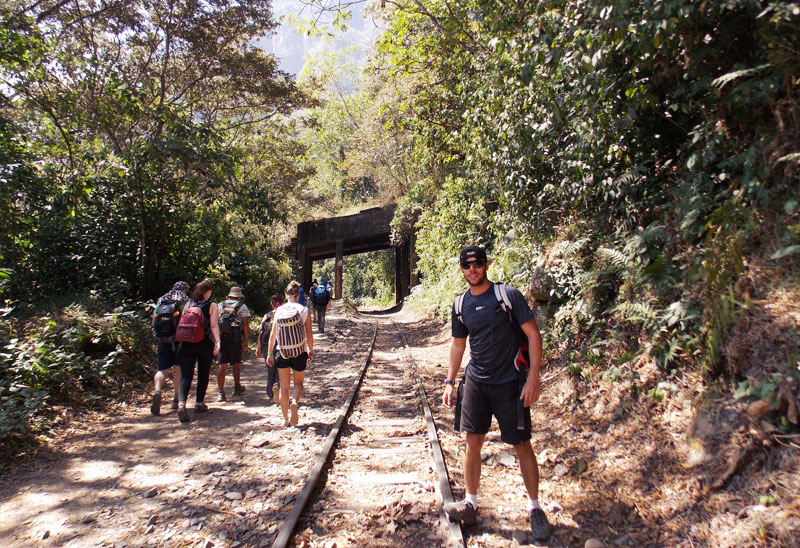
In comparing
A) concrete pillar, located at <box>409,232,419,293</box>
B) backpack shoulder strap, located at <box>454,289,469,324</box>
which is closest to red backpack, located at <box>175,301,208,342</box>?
backpack shoulder strap, located at <box>454,289,469,324</box>

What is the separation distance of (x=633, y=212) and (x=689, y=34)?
2.14 m

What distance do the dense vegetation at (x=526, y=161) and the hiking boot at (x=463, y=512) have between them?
2.15 meters

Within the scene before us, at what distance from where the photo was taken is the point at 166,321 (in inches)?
272

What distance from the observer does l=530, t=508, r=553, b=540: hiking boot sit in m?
3.41

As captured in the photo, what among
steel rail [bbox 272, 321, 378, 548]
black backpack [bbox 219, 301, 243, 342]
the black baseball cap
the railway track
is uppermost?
the black baseball cap

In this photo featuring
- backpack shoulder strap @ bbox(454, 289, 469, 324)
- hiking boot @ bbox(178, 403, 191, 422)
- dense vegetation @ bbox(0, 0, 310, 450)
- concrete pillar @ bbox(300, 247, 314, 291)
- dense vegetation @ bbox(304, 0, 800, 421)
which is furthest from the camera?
concrete pillar @ bbox(300, 247, 314, 291)

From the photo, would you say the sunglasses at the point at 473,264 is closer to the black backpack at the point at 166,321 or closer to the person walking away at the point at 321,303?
the black backpack at the point at 166,321

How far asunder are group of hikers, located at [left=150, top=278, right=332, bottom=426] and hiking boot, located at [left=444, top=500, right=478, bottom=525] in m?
3.11

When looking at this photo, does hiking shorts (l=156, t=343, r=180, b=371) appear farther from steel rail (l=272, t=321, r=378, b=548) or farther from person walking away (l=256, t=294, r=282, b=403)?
steel rail (l=272, t=321, r=378, b=548)

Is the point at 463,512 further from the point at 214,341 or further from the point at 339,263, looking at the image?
the point at 339,263

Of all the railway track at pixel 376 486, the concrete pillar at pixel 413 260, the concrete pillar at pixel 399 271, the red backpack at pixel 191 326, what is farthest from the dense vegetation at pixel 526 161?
the concrete pillar at pixel 399 271

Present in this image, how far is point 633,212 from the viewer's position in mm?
6055

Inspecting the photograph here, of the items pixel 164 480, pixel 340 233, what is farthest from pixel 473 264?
pixel 340 233

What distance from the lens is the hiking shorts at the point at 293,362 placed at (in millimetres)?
6156
